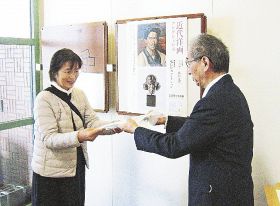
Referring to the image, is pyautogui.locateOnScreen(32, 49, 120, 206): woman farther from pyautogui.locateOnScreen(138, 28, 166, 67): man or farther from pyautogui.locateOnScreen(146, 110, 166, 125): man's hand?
pyautogui.locateOnScreen(138, 28, 166, 67): man

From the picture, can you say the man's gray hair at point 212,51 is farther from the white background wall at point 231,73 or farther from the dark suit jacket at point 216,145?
the white background wall at point 231,73

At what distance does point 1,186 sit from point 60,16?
1.48 m

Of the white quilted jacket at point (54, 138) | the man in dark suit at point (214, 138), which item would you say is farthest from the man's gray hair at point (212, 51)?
the white quilted jacket at point (54, 138)

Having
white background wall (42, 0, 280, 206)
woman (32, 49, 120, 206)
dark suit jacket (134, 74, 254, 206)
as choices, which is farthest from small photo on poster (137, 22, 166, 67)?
dark suit jacket (134, 74, 254, 206)

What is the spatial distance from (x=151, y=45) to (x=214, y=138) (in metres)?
1.03

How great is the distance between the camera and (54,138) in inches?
74.0

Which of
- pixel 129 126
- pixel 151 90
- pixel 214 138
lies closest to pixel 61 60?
pixel 129 126

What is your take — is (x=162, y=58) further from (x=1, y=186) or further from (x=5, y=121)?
(x=1, y=186)

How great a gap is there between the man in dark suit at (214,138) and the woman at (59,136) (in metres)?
0.55

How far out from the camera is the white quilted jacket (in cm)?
189

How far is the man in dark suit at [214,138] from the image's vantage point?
1.46 metres

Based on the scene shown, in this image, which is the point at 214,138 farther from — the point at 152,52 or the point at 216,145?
the point at 152,52

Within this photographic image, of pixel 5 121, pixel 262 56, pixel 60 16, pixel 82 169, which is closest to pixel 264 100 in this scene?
pixel 262 56

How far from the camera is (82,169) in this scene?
6.96ft
